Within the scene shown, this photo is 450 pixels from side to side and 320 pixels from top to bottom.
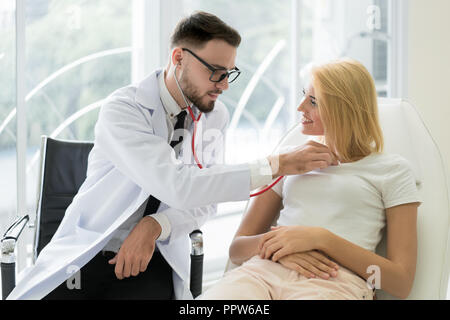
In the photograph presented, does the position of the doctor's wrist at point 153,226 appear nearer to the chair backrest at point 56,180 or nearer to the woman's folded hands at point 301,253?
the woman's folded hands at point 301,253

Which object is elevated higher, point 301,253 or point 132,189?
point 132,189

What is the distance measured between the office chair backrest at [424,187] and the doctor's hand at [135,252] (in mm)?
595

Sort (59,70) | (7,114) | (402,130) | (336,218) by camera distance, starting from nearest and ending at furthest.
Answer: (336,218) → (402,130) → (7,114) → (59,70)

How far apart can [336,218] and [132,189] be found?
61 centimetres

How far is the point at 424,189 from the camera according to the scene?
1.62m

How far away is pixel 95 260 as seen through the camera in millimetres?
1625

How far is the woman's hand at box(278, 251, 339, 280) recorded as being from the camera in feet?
4.47

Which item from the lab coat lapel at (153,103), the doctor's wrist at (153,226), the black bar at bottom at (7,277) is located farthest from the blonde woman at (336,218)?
the black bar at bottom at (7,277)

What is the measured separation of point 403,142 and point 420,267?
1.38 feet

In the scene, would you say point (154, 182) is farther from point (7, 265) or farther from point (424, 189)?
point (424, 189)

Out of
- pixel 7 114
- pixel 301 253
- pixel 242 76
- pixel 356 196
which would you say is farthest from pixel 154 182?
pixel 242 76

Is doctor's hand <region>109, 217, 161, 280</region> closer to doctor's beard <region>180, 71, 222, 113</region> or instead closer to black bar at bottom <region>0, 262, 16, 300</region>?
black bar at bottom <region>0, 262, 16, 300</region>

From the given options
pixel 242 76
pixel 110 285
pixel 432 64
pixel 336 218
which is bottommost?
pixel 110 285

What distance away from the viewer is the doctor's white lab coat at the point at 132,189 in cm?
143
